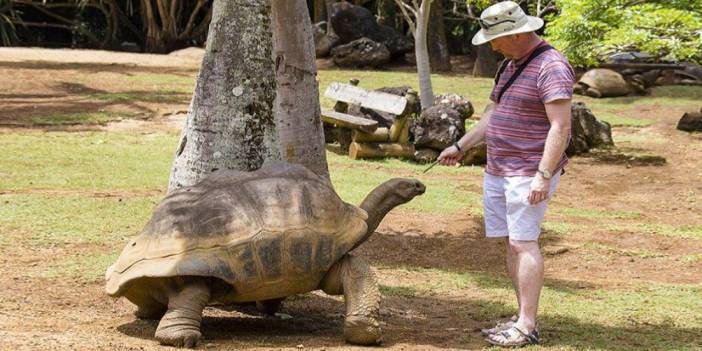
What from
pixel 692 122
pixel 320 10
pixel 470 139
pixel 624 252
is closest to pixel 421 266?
pixel 624 252

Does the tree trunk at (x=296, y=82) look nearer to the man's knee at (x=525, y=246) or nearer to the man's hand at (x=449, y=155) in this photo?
the man's hand at (x=449, y=155)

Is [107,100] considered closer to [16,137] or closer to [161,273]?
[16,137]

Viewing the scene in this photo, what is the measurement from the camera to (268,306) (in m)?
6.70

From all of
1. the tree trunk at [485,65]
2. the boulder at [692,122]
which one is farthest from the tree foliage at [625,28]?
the tree trunk at [485,65]

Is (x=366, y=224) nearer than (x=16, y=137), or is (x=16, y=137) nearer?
(x=366, y=224)

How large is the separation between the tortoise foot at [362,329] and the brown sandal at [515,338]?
2.10 feet

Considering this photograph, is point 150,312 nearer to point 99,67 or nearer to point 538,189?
point 538,189

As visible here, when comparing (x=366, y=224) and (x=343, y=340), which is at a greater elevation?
(x=366, y=224)

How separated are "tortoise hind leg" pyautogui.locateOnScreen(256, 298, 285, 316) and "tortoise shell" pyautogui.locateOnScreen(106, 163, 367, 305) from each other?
0.77 meters

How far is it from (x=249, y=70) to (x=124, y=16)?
2883 cm

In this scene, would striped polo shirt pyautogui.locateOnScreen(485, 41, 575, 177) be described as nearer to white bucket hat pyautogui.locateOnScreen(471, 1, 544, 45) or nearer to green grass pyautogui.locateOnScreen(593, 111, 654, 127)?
white bucket hat pyautogui.locateOnScreen(471, 1, 544, 45)

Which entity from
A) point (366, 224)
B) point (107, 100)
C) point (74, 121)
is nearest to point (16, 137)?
point (74, 121)

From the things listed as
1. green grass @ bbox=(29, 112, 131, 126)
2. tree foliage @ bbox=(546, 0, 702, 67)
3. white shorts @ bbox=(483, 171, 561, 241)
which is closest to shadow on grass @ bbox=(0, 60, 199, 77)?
green grass @ bbox=(29, 112, 131, 126)

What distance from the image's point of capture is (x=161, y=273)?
18.2 feet
